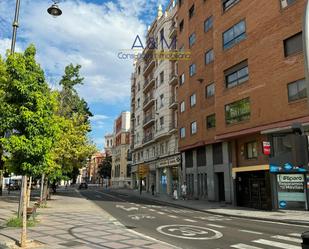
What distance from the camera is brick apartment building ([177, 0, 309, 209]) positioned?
73.3 feet

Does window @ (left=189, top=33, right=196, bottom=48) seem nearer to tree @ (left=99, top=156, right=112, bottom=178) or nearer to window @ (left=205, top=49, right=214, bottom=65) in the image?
window @ (left=205, top=49, right=214, bottom=65)

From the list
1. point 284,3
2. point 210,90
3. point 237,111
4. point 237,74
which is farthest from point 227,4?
point 237,111

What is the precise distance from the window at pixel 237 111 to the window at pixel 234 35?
15.8 feet

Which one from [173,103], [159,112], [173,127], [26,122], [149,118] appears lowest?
[26,122]

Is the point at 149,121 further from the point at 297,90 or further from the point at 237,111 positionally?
the point at 297,90

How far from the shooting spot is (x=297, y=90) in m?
21.5

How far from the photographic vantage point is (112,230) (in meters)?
13.3

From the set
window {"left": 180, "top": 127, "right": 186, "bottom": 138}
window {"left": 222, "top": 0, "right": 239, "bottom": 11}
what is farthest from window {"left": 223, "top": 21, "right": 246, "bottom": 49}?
window {"left": 180, "top": 127, "right": 186, "bottom": 138}

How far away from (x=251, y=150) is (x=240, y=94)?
4.23 m

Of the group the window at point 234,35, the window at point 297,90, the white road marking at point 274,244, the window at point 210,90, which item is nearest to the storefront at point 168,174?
the window at point 210,90

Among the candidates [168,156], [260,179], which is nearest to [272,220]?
[260,179]

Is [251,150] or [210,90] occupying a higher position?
[210,90]

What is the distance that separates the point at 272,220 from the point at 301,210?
415 cm

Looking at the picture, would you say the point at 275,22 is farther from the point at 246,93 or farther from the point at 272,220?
the point at 272,220
